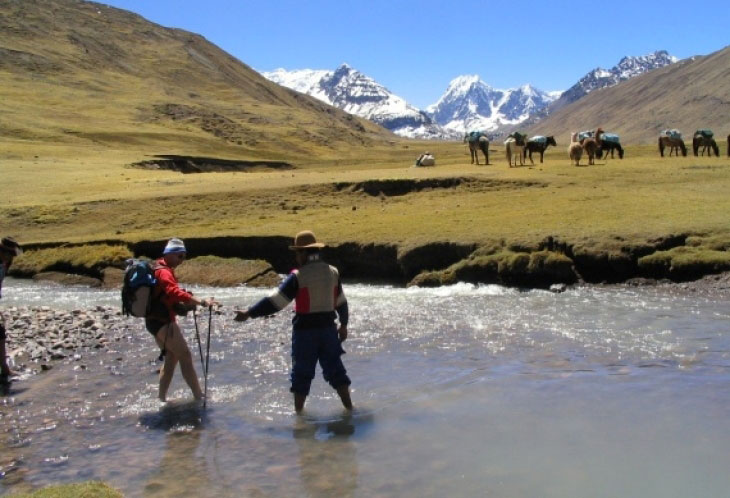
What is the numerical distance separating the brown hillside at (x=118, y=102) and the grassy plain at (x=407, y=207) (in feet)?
144

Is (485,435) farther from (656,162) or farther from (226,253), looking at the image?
(656,162)

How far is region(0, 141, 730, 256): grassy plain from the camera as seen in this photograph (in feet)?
77.0

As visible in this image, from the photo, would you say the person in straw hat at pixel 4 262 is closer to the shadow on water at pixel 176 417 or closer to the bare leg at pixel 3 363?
the bare leg at pixel 3 363

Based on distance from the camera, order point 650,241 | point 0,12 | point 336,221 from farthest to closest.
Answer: point 0,12 → point 336,221 → point 650,241

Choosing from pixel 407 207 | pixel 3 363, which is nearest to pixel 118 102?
pixel 407 207

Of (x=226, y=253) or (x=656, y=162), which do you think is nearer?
(x=226, y=253)

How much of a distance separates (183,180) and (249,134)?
77.0 meters

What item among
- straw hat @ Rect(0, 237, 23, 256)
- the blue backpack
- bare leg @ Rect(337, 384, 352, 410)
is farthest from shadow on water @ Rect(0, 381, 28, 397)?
bare leg @ Rect(337, 384, 352, 410)

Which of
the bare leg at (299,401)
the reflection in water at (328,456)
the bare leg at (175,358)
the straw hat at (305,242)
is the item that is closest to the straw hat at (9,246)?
the bare leg at (175,358)

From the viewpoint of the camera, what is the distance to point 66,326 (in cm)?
1705

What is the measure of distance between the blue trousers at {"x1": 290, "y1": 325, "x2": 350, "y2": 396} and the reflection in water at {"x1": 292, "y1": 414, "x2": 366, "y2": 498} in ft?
1.78

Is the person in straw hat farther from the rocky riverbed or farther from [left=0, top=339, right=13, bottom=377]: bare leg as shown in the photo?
the rocky riverbed

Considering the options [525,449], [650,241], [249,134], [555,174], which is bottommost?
[525,449]

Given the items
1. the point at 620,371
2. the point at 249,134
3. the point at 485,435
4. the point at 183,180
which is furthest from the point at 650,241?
the point at 249,134
